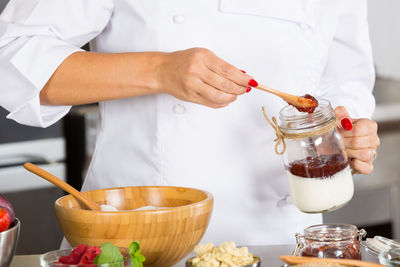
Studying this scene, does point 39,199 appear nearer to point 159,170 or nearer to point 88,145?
point 88,145

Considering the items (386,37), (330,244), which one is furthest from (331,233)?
(386,37)

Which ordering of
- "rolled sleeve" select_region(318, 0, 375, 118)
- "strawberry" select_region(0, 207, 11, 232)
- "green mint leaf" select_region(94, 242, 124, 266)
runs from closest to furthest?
"green mint leaf" select_region(94, 242, 124, 266)
"strawberry" select_region(0, 207, 11, 232)
"rolled sleeve" select_region(318, 0, 375, 118)

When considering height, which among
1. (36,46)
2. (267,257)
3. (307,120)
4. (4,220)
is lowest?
(267,257)

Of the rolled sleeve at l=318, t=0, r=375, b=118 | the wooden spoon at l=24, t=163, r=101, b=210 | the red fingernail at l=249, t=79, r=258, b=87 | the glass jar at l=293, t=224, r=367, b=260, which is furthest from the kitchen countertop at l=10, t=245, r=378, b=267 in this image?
the rolled sleeve at l=318, t=0, r=375, b=118

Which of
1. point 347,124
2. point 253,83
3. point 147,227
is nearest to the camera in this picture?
point 147,227

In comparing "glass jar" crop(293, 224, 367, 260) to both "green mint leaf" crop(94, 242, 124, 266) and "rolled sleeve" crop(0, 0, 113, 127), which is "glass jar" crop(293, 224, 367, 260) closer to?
"green mint leaf" crop(94, 242, 124, 266)

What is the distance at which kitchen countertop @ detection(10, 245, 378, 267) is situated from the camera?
0.99 meters

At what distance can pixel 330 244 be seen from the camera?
925 millimetres

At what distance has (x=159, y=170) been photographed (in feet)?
4.03

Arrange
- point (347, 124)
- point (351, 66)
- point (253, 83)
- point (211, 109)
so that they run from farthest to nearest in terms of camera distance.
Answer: point (351, 66) < point (211, 109) < point (347, 124) < point (253, 83)

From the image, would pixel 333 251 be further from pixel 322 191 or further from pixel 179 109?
pixel 179 109

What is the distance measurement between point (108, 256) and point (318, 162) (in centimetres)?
42

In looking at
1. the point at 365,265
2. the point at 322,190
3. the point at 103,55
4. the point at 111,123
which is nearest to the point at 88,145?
the point at 111,123

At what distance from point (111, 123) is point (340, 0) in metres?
0.52
